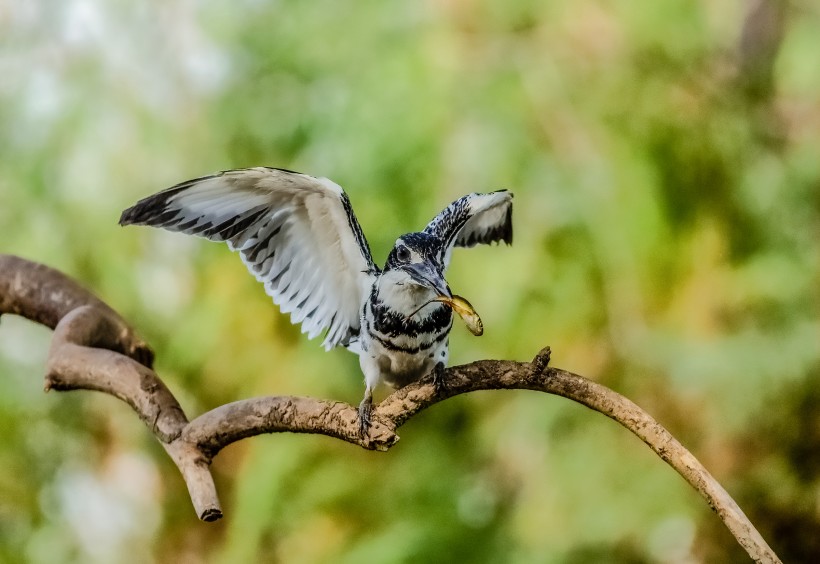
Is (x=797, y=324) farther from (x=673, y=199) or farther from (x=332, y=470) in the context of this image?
(x=332, y=470)

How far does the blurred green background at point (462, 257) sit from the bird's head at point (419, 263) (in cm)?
75

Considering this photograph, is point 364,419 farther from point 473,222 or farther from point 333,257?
point 473,222

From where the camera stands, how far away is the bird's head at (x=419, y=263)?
23.6 inches

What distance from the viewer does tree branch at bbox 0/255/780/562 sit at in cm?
55

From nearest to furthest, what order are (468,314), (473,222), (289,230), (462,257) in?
1. (468,314)
2. (289,230)
3. (473,222)
4. (462,257)

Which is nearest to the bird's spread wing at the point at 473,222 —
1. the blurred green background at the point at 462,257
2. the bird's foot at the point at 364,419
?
the bird's foot at the point at 364,419

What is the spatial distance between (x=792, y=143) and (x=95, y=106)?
123cm

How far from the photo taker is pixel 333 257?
31.2 inches

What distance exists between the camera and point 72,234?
1592 millimetres

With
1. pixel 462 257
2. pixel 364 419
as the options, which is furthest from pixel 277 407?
pixel 462 257

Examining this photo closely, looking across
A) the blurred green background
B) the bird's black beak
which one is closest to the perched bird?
the bird's black beak

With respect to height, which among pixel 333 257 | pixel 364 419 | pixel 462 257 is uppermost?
pixel 462 257

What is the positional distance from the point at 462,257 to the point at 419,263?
841 millimetres

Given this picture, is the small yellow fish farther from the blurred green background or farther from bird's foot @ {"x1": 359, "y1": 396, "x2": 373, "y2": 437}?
the blurred green background
